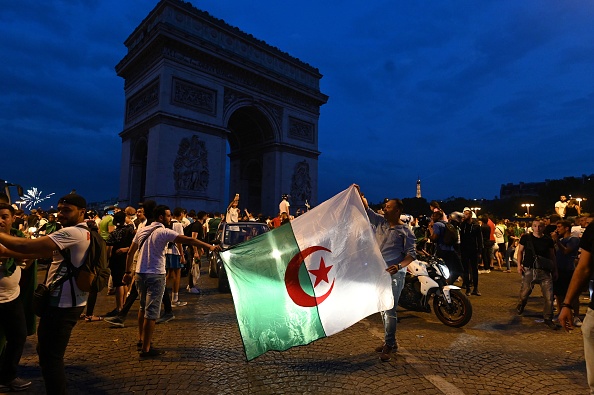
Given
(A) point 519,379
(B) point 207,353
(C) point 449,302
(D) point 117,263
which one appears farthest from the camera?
(D) point 117,263

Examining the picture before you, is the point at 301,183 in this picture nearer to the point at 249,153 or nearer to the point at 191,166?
the point at 249,153

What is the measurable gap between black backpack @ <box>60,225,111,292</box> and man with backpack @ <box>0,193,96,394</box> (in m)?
0.02

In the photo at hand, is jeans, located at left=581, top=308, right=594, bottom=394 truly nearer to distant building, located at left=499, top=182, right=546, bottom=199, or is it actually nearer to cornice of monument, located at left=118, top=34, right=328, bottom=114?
cornice of monument, located at left=118, top=34, right=328, bottom=114

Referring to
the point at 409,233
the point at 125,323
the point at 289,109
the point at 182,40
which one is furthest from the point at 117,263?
the point at 289,109

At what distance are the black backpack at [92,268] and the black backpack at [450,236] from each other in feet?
21.9

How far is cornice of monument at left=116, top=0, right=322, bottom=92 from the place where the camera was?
78.4 feet

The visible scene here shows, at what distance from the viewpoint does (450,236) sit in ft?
25.4

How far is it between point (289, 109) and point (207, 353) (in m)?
28.6

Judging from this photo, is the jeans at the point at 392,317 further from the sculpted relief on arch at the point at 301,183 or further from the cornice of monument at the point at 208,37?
the sculpted relief on arch at the point at 301,183

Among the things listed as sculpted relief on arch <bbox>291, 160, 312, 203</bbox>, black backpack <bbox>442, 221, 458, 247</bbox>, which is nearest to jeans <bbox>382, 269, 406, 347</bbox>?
black backpack <bbox>442, 221, 458, 247</bbox>

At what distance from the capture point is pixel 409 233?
15.1 feet

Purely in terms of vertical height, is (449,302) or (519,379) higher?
(449,302)

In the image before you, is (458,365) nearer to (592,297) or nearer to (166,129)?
(592,297)

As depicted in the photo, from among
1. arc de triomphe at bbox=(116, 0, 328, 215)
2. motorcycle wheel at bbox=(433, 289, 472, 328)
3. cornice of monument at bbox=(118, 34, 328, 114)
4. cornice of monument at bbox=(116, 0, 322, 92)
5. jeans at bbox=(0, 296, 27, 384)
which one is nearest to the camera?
jeans at bbox=(0, 296, 27, 384)
